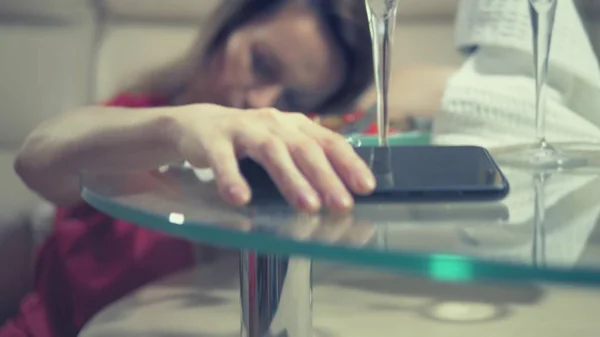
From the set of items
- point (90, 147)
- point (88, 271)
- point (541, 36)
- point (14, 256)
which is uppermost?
point (541, 36)

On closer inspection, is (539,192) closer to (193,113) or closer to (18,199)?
(193,113)

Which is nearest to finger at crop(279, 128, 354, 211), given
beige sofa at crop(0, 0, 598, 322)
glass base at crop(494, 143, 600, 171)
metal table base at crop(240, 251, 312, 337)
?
metal table base at crop(240, 251, 312, 337)

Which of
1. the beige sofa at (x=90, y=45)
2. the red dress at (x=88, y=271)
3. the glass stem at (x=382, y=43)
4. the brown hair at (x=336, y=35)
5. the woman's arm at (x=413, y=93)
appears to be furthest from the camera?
the beige sofa at (x=90, y=45)

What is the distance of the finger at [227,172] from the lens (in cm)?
44

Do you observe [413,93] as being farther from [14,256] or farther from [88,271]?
[14,256]

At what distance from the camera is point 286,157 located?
45 cm

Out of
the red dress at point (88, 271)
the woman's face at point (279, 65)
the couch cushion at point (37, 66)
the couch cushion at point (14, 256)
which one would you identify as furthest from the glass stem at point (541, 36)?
the couch cushion at point (37, 66)

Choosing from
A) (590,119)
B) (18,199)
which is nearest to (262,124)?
(590,119)

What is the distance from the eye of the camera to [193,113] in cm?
56

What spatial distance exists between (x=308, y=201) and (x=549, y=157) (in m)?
0.28

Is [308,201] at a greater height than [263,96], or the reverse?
[308,201]

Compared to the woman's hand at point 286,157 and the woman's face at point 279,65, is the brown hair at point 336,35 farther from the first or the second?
the woman's hand at point 286,157

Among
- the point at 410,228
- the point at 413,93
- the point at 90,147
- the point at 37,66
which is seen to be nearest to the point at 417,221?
the point at 410,228

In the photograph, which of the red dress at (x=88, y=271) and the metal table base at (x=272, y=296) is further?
the red dress at (x=88, y=271)
